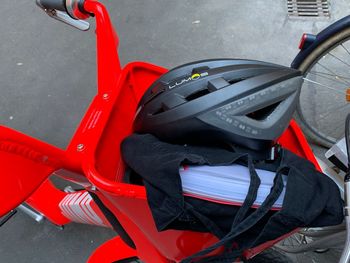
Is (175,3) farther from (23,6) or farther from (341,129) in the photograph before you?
(341,129)

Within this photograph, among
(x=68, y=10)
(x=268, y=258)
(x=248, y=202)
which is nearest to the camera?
(x=248, y=202)

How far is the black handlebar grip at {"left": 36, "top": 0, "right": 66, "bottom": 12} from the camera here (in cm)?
84

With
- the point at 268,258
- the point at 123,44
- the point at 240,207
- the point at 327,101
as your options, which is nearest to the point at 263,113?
the point at 240,207

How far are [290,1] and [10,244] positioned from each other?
5.68 ft

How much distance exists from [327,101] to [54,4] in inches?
49.7

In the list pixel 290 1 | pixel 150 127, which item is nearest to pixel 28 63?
pixel 290 1

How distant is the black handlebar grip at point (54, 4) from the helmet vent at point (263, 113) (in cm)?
46

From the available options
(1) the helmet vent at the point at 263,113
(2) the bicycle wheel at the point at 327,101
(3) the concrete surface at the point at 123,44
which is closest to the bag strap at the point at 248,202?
(1) the helmet vent at the point at 263,113

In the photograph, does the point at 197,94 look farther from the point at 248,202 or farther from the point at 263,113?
the point at 248,202

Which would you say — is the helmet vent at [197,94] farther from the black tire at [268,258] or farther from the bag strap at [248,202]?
the black tire at [268,258]

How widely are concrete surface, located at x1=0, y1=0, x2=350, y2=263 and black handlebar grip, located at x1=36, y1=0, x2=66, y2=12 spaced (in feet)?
3.16

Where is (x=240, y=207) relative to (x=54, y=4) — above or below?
below

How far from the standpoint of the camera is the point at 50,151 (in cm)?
57

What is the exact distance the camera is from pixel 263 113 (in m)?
0.72
